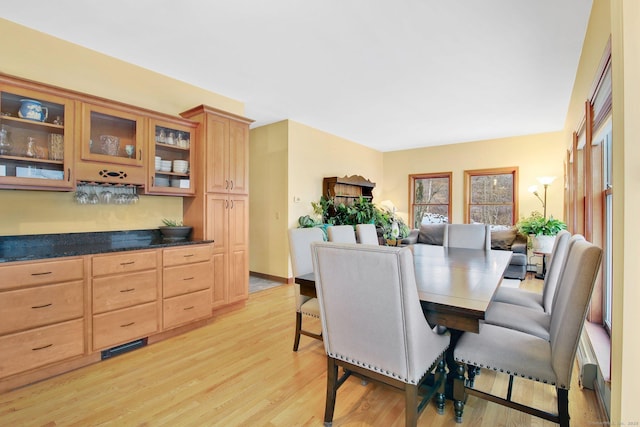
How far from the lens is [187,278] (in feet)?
9.57

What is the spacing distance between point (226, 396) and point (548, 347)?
1879 millimetres

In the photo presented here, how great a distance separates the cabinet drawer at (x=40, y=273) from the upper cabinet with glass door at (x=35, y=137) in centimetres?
65

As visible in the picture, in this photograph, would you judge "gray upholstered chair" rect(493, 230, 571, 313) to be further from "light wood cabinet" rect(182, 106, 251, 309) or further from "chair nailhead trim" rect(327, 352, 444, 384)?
"light wood cabinet" rect(182, 106, 251, 309)

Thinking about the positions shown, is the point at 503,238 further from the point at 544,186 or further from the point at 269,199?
the point at 269,199

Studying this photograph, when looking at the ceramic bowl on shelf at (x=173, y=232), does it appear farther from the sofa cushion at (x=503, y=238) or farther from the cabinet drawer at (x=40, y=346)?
the sofa cushion at (x=503, y=238)

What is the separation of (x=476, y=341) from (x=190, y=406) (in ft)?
5.65

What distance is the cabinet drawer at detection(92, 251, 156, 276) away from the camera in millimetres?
2340

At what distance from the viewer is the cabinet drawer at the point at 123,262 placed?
2.34 metres

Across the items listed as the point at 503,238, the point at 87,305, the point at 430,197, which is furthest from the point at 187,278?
the point at 430,197

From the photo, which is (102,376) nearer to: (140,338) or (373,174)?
(140,338)

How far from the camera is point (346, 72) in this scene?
10.6 ft

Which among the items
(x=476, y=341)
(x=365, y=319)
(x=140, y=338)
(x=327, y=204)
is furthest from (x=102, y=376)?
(x=327, y=204)

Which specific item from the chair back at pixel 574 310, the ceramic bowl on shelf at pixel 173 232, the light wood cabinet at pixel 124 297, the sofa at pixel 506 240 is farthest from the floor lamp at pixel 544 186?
the light wood cabinet at pixel 124 297

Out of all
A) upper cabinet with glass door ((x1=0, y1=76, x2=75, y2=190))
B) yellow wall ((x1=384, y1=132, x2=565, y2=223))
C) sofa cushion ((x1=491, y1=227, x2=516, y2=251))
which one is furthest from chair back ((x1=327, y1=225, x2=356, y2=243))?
yellow wall ((x1=384, y1=132, x2=565, y2=223))
